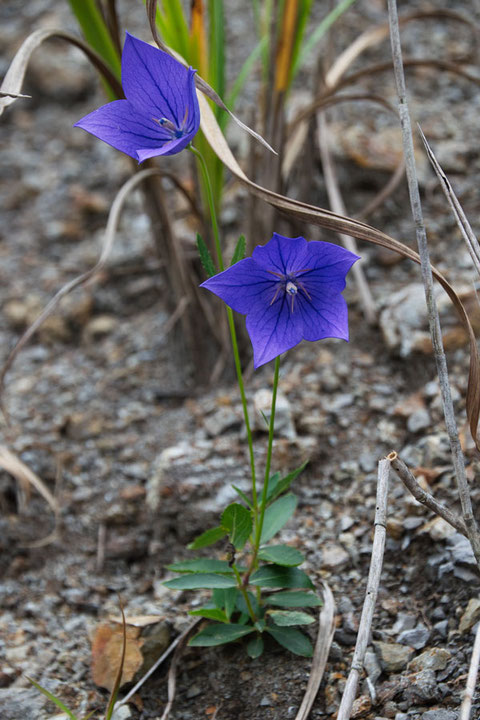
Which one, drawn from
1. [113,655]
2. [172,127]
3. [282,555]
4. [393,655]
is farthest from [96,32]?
[393,655]

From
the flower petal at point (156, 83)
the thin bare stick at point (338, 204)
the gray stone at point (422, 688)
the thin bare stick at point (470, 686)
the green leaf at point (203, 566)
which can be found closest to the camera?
the thin bare stick at point (470, 686)

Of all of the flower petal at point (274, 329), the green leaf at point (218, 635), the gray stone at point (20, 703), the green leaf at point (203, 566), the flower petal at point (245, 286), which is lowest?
the gray stone at point (20, 703)

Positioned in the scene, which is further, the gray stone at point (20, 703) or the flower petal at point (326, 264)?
the gray stone at point (20, 703)

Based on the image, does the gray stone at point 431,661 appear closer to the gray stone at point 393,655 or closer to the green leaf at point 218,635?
the gray stone at point 393,655

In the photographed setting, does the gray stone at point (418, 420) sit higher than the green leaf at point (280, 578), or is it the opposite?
the gray stone at point (418, 420)

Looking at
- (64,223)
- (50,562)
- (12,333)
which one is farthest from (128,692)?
(64,223)

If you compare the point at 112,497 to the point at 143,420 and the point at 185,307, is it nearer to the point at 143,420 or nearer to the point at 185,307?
the point at 143,420

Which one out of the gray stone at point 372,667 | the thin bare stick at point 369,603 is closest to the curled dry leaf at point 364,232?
the thin bare stick at point 369,603

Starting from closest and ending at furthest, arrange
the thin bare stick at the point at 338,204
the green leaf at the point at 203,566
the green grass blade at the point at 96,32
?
the green leaf at the point at 203,566, the green grass blade at the point at 96,32, the thin bare stick at the point at 338,204
